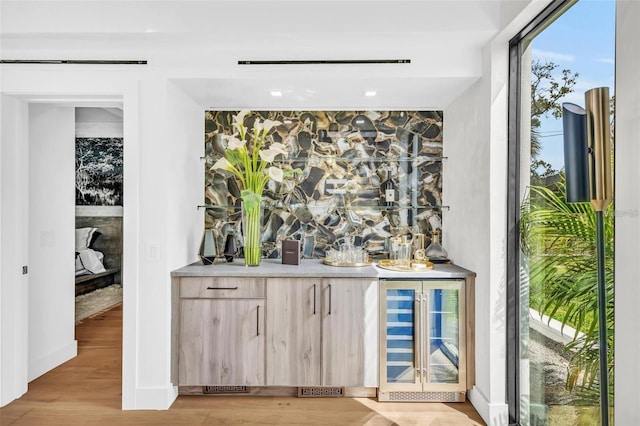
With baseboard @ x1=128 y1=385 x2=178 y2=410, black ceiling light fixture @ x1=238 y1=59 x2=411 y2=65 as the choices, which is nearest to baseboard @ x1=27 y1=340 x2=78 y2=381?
baseboard @ x1=128 y1=385 x2=178 y2=410

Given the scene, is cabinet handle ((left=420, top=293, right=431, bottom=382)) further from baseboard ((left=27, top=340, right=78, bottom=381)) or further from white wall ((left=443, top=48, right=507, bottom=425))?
baseboard ((left=27, top=340, right=78, bottom=381))

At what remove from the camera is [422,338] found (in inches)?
109

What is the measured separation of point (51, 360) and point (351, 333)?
258cm

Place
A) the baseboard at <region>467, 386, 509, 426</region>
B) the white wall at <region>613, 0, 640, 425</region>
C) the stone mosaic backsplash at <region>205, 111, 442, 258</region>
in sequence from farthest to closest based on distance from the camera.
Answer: the stone mosaic backsplash at <region>205, 111, 442, 258</region>, the baseboard at <region>467, 386, 509, 426</region>, the white wall at <region>613, 0, 640, 425</region>

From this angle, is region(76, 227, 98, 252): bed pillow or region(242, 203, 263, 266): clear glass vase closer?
region(242, 203, 263, 266): clear glass vase

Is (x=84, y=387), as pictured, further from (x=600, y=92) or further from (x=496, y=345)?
(x=600, y=92)

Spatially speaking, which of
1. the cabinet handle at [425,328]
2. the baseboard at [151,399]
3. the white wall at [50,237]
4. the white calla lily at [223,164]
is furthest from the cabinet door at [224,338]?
the white wall at [50,237]

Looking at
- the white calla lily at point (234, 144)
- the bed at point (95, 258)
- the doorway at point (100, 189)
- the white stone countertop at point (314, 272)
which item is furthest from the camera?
the doorway at point (100, 189)

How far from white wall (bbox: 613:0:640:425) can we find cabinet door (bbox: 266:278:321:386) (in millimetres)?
1752

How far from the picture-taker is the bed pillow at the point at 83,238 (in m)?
5.42

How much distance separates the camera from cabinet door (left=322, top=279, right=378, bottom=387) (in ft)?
9.08

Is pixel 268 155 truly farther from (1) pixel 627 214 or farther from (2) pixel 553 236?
(1) pixel 627 214

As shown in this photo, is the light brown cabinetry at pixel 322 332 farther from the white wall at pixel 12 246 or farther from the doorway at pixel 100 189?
the doorway at pixel 100 189

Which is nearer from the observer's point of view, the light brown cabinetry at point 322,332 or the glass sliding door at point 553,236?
the glass sliding door at point 553,236
